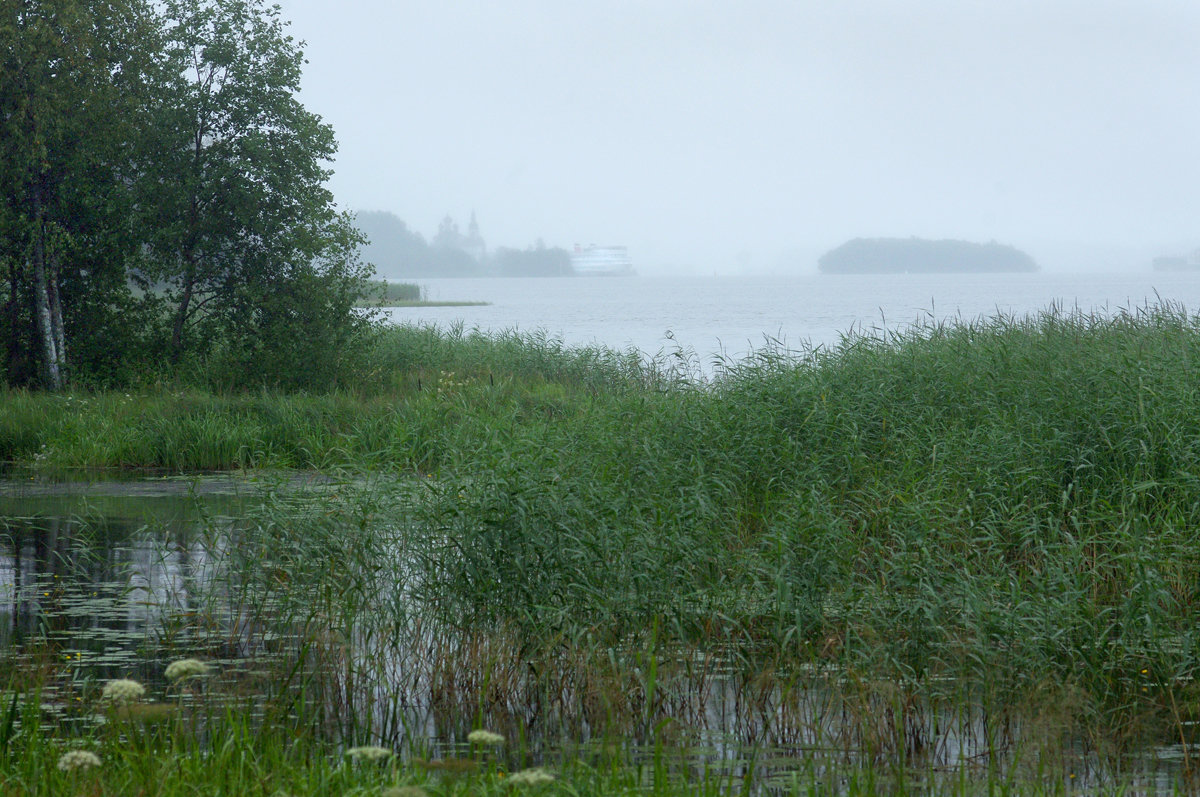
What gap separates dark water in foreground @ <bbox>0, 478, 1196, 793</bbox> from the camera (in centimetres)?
561

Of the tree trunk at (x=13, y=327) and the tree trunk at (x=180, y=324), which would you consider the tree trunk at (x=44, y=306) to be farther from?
the tree trunk at (x=180, y=324)

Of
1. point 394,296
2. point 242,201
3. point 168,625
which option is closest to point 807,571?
point 168,625

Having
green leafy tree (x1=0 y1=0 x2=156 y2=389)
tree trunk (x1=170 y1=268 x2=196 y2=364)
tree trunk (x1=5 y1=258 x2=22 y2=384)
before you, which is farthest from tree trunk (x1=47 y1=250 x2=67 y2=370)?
tree trunk (x1=170 y1=268 x2=196 y2=364)

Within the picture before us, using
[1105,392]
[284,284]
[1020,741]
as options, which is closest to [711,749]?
[1020,741]

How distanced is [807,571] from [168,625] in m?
4.24

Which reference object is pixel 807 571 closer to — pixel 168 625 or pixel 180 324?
pixel 168 625

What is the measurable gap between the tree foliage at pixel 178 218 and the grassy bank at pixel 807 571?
9.99 m

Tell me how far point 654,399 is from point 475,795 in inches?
320

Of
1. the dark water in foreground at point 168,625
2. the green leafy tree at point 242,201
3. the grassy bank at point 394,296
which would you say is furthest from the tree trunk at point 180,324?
the dark water in foreground at point 168,625

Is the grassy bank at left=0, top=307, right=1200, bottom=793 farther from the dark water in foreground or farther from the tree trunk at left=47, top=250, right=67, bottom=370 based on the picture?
the tree trunk at left=47, top=250, right=67, bottom=370

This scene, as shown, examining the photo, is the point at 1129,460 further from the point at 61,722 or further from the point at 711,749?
the point at 61,722

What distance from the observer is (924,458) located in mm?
9781

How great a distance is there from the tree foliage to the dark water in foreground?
8023 millimetres

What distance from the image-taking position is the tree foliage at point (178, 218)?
19.6 metres
